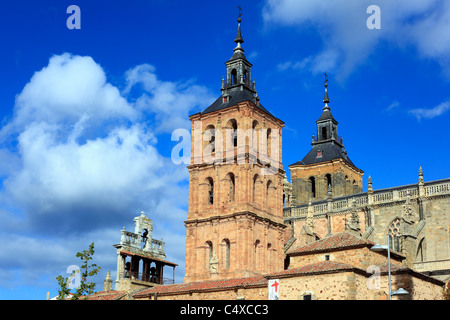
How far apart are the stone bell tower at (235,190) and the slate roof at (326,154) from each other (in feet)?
50.9

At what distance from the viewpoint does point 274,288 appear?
37.1m

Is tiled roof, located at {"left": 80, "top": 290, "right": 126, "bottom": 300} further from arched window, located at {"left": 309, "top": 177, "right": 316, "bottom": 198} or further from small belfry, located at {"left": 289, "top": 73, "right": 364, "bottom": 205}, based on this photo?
arched window, located at {"left": 309, "top": 177, "right": 316, "bottom": 198}

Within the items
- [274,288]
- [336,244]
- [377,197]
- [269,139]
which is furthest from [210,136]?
[274,288]

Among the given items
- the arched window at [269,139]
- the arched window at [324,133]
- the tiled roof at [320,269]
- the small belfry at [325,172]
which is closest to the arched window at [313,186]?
the small belfry at [325,172]

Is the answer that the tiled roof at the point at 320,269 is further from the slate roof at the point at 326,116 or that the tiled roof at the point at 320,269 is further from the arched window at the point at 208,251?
the slate roof at the point at 326,116

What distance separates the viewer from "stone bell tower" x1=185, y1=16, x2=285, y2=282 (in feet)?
184

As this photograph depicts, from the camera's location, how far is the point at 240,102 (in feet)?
194

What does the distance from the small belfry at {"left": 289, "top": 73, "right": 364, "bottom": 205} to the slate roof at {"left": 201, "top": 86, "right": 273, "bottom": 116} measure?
16.3 m

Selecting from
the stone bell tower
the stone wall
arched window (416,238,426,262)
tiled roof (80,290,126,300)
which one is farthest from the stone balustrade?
tiled roof (80,290,126,300)

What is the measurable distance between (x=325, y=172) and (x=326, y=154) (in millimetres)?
2843
